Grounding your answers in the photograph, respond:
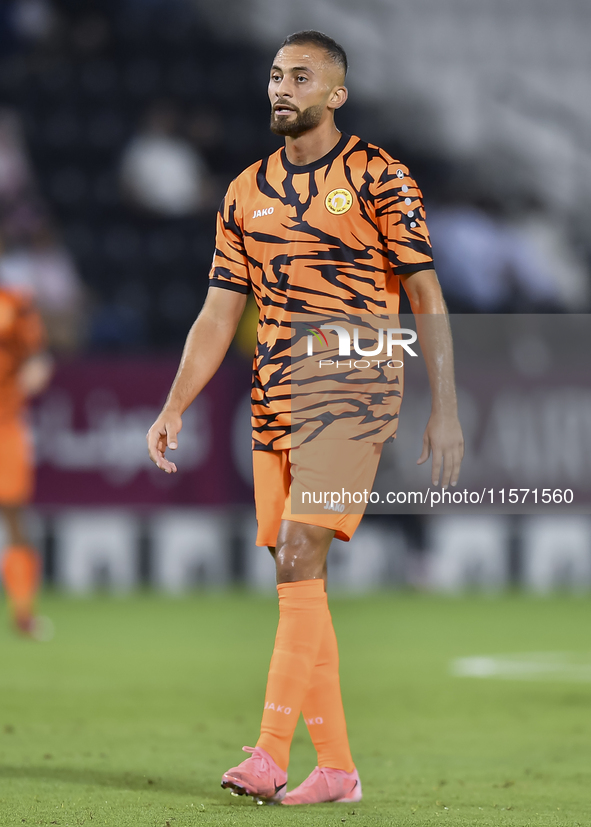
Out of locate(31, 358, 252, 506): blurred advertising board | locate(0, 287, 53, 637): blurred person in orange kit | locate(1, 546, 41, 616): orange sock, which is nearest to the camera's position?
locate(1, 546, 41, 616): orange sock

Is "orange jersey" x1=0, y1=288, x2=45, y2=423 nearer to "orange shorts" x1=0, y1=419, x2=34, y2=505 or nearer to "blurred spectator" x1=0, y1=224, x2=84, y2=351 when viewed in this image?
"orange shorts" x1=0, y1=419, x2=34, y2=505

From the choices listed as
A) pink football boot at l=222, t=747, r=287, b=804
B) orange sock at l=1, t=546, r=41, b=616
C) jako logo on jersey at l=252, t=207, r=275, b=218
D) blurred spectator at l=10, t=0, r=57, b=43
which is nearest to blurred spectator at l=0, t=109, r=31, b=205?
blurred spectator at l=10, t=0, r=57, b=43

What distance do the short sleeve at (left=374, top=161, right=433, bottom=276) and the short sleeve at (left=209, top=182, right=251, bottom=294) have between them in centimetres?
41

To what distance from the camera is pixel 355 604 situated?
939 centimetres

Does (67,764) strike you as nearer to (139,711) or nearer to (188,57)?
(139,711)

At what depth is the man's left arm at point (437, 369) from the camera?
338 cm

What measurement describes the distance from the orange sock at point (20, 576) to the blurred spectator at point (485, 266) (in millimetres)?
4711

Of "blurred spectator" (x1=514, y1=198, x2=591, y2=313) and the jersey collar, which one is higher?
"blurred spectator" (x1=514, y1=198, x2=591, y2=313)

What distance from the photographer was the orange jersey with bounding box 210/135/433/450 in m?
3.47

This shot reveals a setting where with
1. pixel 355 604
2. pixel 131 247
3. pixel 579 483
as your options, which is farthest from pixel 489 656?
pixel 131 247

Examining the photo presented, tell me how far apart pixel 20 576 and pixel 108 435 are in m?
2.53

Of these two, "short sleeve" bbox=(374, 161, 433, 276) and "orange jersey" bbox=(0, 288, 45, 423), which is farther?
"orange jersey" bbox=(0, 288, 45, 423)

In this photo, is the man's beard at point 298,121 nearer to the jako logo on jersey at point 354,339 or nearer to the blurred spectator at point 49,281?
the jako logo on jersey at point 354,339

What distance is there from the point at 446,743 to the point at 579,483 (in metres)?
5.46
